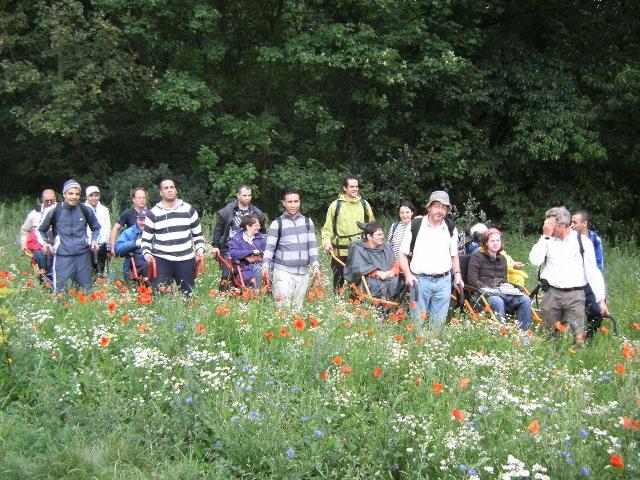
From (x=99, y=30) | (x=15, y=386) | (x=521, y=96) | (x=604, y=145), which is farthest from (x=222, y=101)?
(x=15, y=386)

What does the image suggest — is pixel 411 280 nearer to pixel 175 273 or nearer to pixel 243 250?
pixel 243 250

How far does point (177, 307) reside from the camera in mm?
5414

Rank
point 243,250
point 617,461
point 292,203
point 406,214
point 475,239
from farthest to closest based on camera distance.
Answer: point 406,214 < point 475,239 < point 243,250 < point 292,203 < point 617,461

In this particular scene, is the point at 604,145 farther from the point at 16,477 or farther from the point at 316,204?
the point at 16,477

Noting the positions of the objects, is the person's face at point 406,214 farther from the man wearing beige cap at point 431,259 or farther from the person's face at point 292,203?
the person's face at point 292,203

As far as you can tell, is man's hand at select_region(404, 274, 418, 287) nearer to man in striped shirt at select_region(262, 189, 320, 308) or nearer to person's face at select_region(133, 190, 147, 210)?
man in striped shirt at select_region(262, 189, 320, 308)

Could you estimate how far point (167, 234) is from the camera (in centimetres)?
680

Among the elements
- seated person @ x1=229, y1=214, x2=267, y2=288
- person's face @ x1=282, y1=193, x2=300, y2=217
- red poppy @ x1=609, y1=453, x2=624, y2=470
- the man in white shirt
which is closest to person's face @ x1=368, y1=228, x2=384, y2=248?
person's face @ x1=282, y1=193, x2=300, y2=217

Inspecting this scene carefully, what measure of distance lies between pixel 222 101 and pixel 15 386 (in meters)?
16.0

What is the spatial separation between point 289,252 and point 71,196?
8.51 feet

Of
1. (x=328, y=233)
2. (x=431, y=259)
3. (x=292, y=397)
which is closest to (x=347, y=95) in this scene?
(x=328, y=233)

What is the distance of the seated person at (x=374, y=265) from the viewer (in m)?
7.23

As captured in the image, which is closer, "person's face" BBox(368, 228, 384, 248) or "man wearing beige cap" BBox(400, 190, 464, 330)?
"man wearing beige cap" BBox(400, 190, 464, 330)

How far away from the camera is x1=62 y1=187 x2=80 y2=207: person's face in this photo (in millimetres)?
7121
